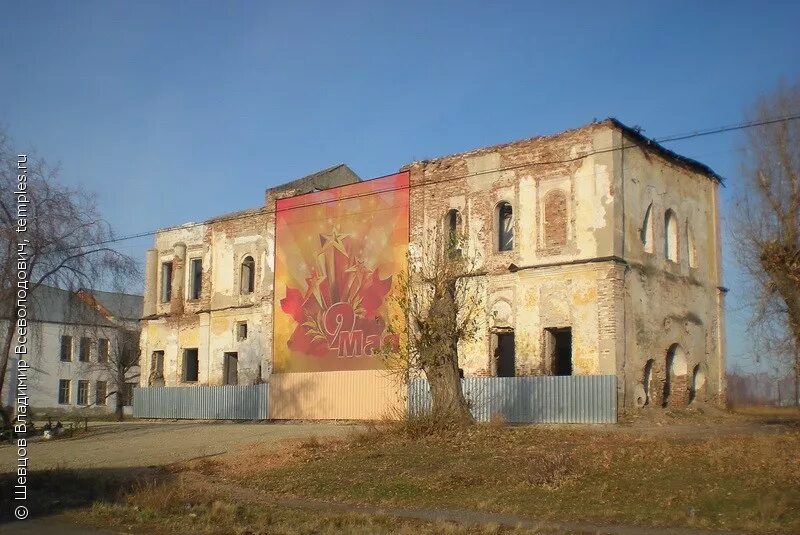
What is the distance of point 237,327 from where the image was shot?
4000 centimetres

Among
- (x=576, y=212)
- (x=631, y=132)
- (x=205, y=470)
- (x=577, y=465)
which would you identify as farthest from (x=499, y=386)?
(x=577, y=465)

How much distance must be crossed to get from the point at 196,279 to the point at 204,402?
651 cm

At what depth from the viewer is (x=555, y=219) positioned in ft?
100

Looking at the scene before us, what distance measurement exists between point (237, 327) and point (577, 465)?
27.3 metres

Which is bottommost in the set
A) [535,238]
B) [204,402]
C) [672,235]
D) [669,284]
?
[204,402]

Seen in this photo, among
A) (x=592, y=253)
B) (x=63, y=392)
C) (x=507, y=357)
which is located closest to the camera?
(x=592, y=253)

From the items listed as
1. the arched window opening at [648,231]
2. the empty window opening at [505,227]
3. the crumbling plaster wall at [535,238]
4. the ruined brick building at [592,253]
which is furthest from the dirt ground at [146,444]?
the arched window opening at [648,231]

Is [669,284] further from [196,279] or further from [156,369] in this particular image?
[156,369]

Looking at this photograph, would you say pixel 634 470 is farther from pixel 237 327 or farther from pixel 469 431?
pixel 237 327

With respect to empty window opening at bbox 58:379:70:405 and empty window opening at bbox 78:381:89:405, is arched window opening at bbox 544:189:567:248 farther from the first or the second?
empty window opening at bbox 78:381:89:405

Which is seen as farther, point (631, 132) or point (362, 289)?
point (362, 289)

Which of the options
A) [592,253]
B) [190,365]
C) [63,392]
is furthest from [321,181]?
[63,392]

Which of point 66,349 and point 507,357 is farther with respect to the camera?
point 66,349

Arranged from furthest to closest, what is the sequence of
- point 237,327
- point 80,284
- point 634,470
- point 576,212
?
point 237,327 < point 576,212 < point 80,284 < point 634,470
